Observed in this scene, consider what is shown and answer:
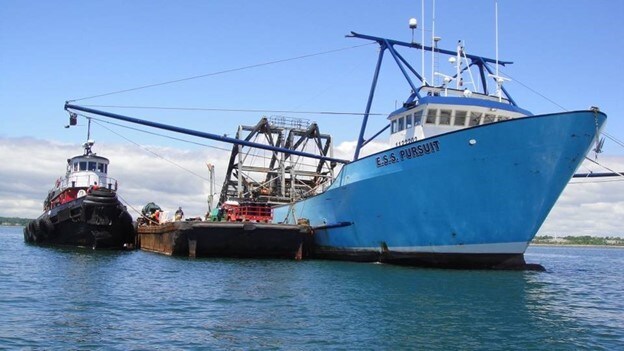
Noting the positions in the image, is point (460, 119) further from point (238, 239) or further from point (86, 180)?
point (86, 180)

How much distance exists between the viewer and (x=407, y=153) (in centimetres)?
2223

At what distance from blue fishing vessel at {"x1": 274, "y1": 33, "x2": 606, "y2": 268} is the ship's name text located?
1.5 inches

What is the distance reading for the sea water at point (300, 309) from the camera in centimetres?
1036

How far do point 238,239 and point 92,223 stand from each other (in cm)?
969

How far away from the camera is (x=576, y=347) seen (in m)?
10.4

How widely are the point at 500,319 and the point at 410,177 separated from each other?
9.72m

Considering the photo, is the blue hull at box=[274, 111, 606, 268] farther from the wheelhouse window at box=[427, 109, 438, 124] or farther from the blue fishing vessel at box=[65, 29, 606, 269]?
the wheelhouse window at box=[427, 109, 438, 124]

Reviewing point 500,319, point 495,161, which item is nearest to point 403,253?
point 495,161

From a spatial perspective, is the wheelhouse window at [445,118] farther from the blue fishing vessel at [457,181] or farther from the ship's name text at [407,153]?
the ship's name text at [407,153]

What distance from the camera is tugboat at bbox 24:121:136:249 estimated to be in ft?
103

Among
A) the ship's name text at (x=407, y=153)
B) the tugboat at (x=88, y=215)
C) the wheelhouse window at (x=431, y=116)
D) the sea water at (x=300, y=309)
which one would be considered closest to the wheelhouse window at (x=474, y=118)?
the wheelhouse window at (x=431, y=116)

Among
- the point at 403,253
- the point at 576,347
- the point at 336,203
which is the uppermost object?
the point at 336,203

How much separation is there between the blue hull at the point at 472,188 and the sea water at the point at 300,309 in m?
1.27

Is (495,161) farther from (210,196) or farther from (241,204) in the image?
(210,196)
